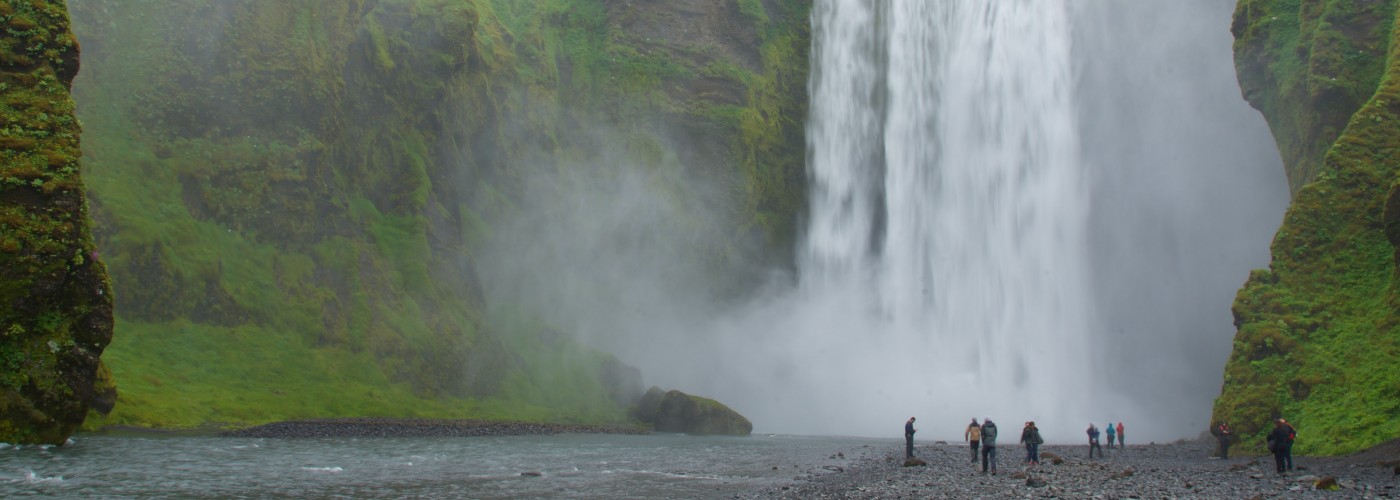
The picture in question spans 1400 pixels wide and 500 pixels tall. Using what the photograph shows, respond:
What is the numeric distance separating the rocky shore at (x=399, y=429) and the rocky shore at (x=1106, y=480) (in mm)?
19917

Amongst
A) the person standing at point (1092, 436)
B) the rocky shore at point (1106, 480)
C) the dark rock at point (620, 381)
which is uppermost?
the dark rock at point (620, 381)

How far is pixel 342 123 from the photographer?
6062 cm

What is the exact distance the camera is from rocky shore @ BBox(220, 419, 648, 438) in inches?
1474

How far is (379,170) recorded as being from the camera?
63.3m

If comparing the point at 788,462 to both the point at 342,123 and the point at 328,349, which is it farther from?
the point at 342,123

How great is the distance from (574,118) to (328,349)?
1301 inches

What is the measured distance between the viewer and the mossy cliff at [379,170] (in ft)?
157

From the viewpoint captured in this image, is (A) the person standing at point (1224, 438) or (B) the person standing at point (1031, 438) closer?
(B) the person standing at point (1031, 438)

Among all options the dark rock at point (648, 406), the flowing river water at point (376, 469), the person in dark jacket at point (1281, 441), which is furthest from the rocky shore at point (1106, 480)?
the dark rock at point (648, 406)

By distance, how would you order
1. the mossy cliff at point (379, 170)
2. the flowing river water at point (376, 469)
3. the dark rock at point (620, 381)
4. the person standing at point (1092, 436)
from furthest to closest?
the dark rock at point (620, 381) < the mossy cliff at point (379, 170) < the person standing at point (1092, 436) < the flowing river water at point (376, 469)

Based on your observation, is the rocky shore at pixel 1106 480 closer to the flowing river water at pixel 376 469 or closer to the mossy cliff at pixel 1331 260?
the flowing river water at pixel 376 469

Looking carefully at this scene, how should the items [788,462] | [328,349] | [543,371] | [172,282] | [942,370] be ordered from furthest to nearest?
[942,370] → [543,371] → [328,349] → [172,282] → [788,462]

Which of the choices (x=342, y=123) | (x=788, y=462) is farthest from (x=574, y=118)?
(x=788, y=462)

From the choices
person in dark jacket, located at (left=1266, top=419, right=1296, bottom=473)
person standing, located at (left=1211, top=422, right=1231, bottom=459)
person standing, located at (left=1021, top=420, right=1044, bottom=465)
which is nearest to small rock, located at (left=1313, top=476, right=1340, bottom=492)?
person in dark jacket, located at (left=1266, top=419, right=1296, bottom=473)
